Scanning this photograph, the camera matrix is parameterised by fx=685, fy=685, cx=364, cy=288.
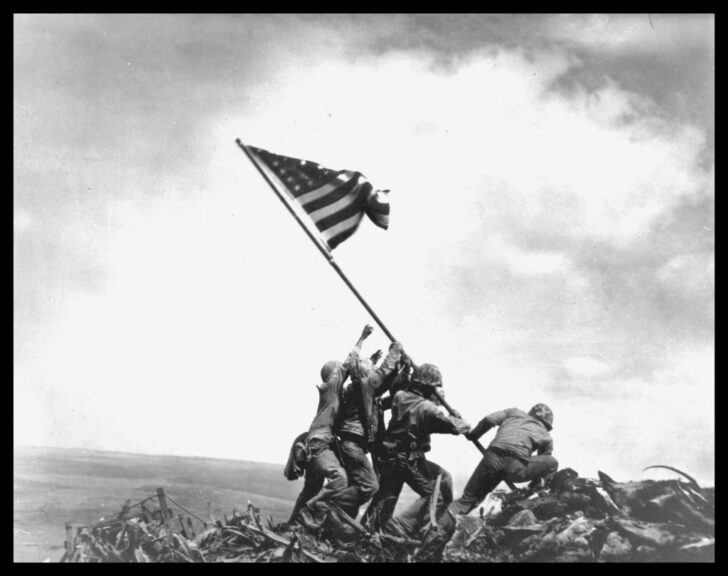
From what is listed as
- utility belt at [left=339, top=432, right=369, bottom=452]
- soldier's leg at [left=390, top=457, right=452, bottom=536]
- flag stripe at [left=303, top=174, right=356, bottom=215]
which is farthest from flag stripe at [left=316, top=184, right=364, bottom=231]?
soldier's leg at [left=390, top=457, right=452, bottom=536]

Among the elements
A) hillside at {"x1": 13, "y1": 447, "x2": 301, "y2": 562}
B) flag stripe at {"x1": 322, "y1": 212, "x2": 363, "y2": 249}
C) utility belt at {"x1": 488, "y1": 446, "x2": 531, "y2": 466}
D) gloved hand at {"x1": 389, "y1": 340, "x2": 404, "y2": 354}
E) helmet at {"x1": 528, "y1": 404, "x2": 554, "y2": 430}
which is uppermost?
flag stripe at {"x1": 322, "y1": 212, "x2": 363, "y2": 249}

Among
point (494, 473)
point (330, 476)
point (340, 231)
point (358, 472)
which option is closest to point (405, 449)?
point (358, 472)

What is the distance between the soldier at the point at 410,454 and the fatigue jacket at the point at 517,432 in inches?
16.6

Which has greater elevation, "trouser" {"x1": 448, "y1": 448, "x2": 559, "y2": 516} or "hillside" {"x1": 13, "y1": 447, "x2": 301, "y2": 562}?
"trouser" {"x1": 448, "y1": 448, "x2": 559, "y2": 516}

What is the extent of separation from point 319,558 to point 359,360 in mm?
2856

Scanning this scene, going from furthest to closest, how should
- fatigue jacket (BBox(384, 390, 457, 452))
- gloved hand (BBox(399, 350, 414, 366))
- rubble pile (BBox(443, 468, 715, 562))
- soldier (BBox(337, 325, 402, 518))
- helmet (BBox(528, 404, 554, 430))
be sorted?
helmet (BBox(528, 404, 554, 430)) < gloved hand (BBox(399, 350, 414, 366)) < soldier (BBox(337, 325, 402, 518)) < fatigue jacket (BBox(384, 390, 457, 452)) < rubble pile (BBox(443, 468, 715, 562))

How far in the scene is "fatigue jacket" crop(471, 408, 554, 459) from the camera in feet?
31.9

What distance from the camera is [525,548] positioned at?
884cm

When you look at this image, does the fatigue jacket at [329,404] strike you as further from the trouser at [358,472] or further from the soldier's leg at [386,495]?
the soldier's leg at [386,495]

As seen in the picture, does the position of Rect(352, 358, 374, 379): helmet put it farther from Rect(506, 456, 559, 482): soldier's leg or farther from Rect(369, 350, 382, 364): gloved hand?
Rect(506, 456, 559, 482): soldier's leg

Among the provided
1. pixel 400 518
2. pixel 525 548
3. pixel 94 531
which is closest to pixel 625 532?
pixel 525 548

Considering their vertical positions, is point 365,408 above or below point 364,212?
below

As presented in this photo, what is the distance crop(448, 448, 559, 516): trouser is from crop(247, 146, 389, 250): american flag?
12.4 feet
